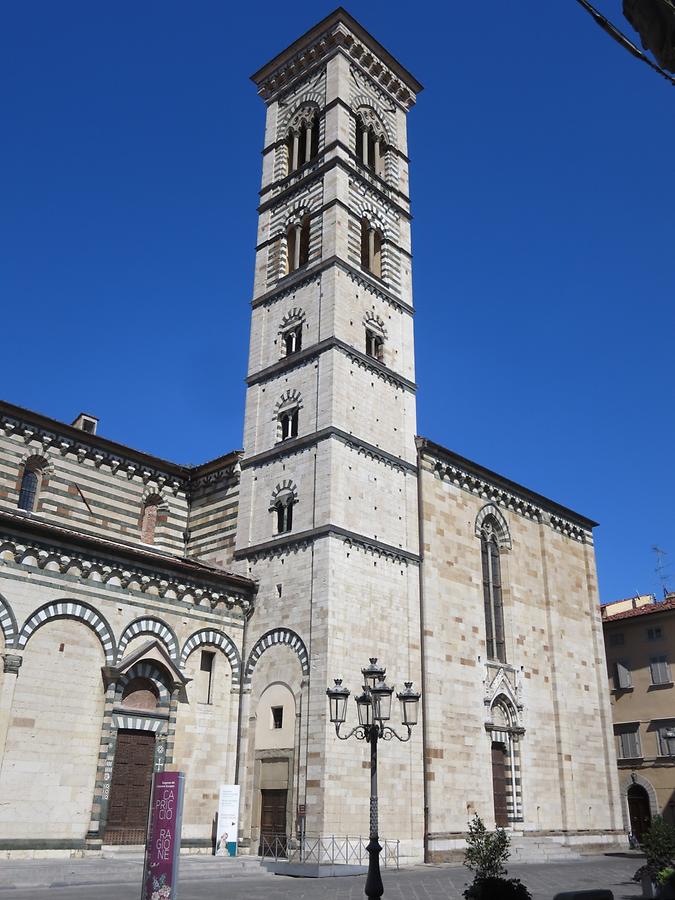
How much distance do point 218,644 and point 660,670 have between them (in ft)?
73.2

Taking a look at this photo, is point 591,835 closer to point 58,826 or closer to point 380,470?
point 380,470

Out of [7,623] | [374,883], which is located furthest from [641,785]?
[374,883]

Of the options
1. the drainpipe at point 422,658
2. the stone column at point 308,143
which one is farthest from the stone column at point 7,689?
the stone column at point 308,143

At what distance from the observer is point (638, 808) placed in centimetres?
3731

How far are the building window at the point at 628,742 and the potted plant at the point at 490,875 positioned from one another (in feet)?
85.7

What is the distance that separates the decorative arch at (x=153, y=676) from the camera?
22.5m

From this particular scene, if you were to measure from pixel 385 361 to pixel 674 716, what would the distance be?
20.7 metres

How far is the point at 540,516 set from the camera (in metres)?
34.4

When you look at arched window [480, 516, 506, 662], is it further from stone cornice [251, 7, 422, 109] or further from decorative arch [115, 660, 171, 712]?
stone cornice [251, 7, 422, 109]

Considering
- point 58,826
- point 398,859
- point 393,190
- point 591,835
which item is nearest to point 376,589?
point 398,859

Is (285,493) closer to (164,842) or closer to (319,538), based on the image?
(319,538)

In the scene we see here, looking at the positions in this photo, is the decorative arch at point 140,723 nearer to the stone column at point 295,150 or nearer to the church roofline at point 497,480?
the church roofline at point 497,480

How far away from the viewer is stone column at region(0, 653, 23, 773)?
1938 cm

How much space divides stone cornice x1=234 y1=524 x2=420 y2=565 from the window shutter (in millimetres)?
16826
